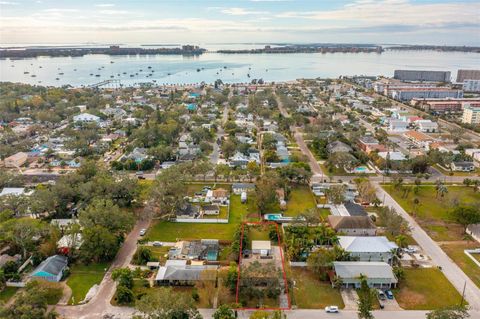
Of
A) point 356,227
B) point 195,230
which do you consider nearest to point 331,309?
point 356,227

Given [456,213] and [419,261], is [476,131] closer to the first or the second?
[456,213]

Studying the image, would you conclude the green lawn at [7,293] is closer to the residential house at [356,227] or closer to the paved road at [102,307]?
the paved road at [102,307]

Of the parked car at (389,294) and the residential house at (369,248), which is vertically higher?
the residential house at (369,248)

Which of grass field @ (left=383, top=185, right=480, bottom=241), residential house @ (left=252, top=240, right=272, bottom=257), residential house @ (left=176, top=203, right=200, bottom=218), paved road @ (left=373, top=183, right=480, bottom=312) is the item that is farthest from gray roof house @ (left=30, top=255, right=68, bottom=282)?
grass field @ (left=383, top=185, right=480, bottom=241)

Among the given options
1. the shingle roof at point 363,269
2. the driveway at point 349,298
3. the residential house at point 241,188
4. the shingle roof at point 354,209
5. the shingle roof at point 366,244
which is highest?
the residential house at point 241,188

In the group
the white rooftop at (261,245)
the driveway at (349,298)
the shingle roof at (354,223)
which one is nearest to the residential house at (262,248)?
the white rooftop at (261,245)

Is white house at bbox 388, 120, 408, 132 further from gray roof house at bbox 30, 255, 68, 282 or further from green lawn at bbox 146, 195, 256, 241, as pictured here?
gray roof house at bbox 30, 255, 68, 282

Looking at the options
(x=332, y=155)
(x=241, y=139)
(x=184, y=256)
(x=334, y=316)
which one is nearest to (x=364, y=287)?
(x=334, y=316)
